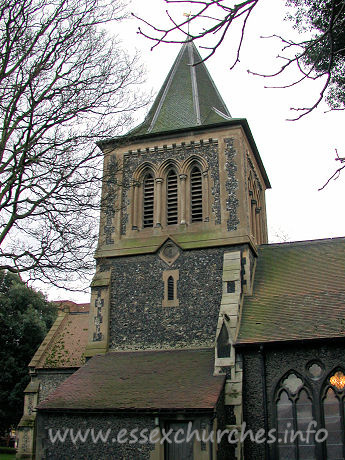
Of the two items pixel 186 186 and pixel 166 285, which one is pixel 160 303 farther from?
pixel 186 186

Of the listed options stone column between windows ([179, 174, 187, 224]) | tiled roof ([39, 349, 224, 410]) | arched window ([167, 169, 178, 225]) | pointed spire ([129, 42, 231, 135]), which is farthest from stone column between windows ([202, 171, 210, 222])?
tiled roof ([39, 349, 224, 410])

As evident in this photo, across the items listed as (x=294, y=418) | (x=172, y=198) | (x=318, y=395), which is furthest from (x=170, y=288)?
(x=318, y=395)

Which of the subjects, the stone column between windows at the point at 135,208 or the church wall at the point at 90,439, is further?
the stone column between windows at the point at 135,208

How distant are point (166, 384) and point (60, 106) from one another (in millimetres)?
7314

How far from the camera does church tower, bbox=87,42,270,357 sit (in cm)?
1558

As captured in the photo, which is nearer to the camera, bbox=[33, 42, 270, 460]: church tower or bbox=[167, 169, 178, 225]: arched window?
bbox=[33, 42, 270, 460]: church tower

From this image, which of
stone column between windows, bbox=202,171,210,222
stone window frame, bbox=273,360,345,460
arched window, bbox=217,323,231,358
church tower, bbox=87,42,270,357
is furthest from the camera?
stone column between windows, bbox=202,171,210,222

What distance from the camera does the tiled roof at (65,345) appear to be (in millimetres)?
20594

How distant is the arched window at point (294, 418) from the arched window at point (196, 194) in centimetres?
655

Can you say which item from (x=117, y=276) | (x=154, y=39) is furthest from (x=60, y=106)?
(x=117, y=276)

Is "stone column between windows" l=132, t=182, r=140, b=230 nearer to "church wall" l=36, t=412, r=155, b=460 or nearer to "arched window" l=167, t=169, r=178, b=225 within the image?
"arched window" l=167, t=169, r=178, b=225

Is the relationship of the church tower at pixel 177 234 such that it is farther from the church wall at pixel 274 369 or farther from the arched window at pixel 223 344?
the church wall at pixel 274 369

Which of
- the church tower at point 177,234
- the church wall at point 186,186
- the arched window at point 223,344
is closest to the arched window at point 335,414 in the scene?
the arched window at point 223,344

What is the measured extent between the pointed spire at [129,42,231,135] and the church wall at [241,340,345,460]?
8.83 metres
